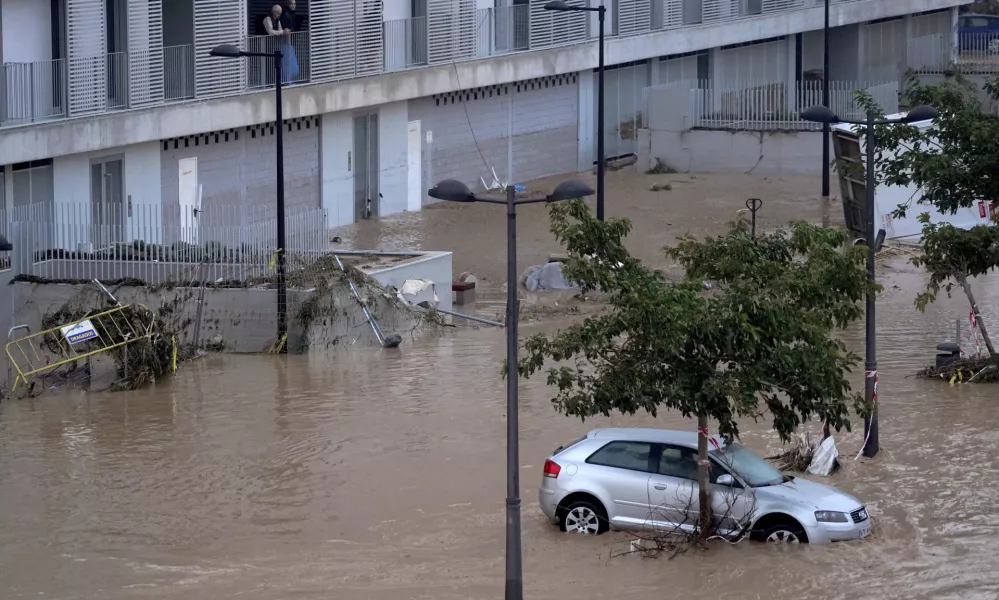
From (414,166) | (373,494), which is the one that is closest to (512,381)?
(373,494)

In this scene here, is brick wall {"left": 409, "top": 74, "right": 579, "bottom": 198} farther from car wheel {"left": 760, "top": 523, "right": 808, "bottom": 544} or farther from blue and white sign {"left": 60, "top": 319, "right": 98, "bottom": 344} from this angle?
car wheel {"left": 760, "top": 523, "right": 808, "bottom": 544}

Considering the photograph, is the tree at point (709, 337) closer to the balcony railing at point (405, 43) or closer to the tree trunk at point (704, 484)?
the tree trunk at point (704, 484)

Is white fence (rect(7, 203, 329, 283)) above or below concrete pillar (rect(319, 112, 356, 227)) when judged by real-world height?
below

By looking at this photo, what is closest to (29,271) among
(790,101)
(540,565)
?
(540,565)

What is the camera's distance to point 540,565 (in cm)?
1470

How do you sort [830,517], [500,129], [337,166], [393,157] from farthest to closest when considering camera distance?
[500,129], [393,157], [337,166], [830,517]

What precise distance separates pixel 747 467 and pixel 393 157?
27.0 metres

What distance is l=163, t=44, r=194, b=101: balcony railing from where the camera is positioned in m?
33.2

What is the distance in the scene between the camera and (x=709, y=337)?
14.6 metres

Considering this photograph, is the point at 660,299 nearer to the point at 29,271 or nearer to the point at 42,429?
the point at 42,429

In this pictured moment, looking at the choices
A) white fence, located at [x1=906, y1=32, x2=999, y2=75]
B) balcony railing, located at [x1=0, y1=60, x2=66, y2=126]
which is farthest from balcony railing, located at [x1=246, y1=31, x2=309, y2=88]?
white fence, located at [x1=906, y1=32, x2=999, y2=75]

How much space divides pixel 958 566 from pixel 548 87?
1361 inches

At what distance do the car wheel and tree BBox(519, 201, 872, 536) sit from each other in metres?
0.64

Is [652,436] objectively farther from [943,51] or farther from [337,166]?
[943,51]
